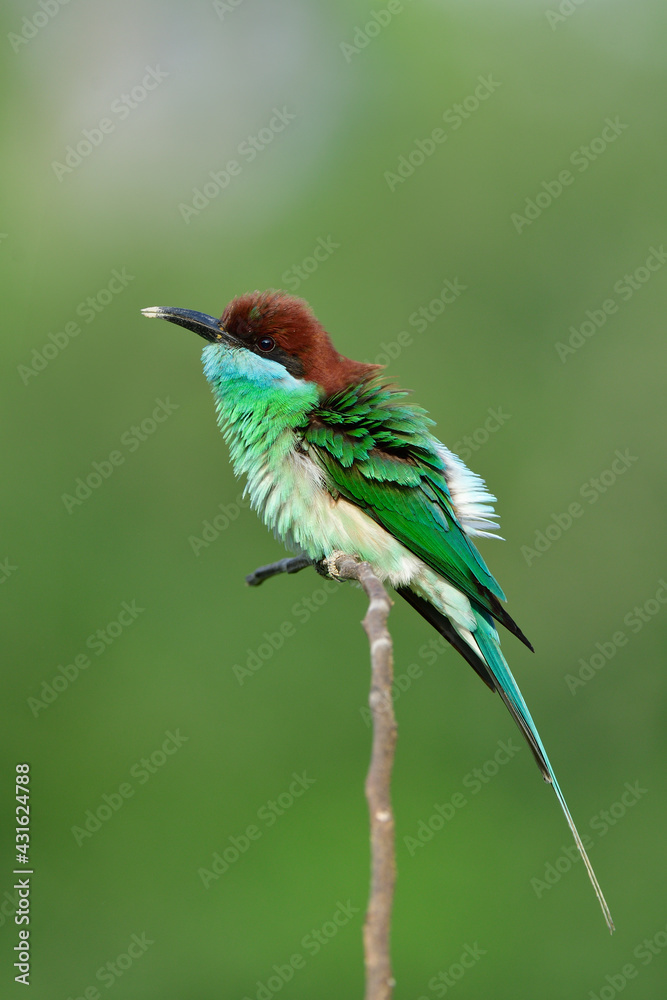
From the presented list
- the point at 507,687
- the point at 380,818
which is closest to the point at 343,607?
the point at 507,687

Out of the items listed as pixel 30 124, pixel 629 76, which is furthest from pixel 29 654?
pixel 629 76

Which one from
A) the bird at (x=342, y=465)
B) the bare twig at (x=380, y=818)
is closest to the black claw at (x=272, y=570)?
the bird at (x=342, y=465)

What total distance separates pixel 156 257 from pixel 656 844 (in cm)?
473

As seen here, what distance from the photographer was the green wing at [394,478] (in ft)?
8.93

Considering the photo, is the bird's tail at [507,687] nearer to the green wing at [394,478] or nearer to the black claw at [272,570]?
the green wing at [394,478]

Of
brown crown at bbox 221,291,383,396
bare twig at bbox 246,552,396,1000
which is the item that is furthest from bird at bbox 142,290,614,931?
bare twig at bbox 246,552,396,1000

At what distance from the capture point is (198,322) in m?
2.95

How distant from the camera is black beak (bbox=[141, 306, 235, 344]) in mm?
2918

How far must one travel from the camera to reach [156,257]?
266 inches

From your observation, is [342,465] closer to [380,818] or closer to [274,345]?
[274,345]

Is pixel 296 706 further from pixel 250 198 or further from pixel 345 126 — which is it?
pixel 345 126

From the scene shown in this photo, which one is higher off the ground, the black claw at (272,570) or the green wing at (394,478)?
the green wing at (394,478)

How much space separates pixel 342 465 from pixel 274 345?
0.43 metres

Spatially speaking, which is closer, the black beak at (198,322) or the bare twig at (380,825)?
the bare twig at (380,825)
